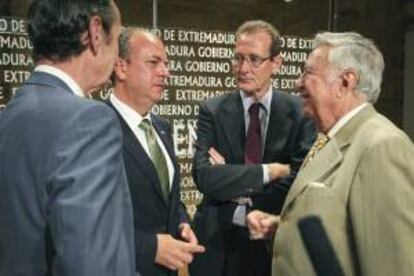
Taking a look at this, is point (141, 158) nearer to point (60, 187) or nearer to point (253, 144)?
point (253, 144)

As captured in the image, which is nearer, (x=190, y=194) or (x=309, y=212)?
(x=309, y=212)

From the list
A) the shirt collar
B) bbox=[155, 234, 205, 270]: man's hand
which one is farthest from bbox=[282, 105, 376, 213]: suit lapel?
the shirt collar

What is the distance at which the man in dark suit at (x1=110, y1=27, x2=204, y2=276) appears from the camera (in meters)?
2.08

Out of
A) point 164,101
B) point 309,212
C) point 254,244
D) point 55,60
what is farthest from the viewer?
point 164,101

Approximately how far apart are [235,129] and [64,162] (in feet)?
5.13

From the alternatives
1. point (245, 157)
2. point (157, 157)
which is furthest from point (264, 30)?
point (157, 157)

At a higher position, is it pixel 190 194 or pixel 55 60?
pixel 55 60

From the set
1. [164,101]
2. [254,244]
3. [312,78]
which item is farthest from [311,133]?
[164,101]

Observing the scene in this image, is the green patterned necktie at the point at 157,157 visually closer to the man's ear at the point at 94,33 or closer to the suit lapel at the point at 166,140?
the suit lapel at the point at 166,140

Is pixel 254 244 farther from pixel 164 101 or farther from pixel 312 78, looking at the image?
pixel 164 101

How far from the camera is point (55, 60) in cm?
139

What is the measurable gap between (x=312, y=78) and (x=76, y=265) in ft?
3.54

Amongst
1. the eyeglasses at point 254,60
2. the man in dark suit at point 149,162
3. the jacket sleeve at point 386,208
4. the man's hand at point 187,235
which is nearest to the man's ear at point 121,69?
the man in dark suit at point 149,162

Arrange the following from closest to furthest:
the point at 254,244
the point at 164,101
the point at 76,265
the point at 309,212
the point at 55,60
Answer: the point at 76,265 → the point at 55,60 → the point at 309,212 → the point at 254,244 → the point at 164,101
